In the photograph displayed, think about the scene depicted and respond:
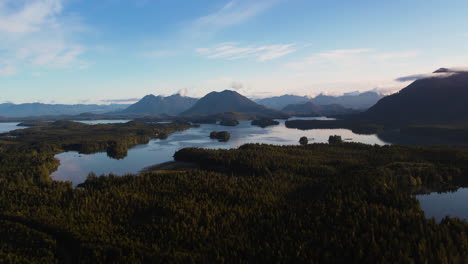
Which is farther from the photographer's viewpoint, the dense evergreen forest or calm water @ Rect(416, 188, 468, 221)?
calm water @ Rect(416, 188, 468, 221)

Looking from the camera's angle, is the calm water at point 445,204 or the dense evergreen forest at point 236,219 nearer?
the dense evergreen forest at point 236,219

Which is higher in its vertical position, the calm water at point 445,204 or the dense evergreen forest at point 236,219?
the dense evergreen forest at point 236,219

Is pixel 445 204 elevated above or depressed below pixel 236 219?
below

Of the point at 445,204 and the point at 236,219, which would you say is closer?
the point at 236,219

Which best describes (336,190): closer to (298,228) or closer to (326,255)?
(298,228)
